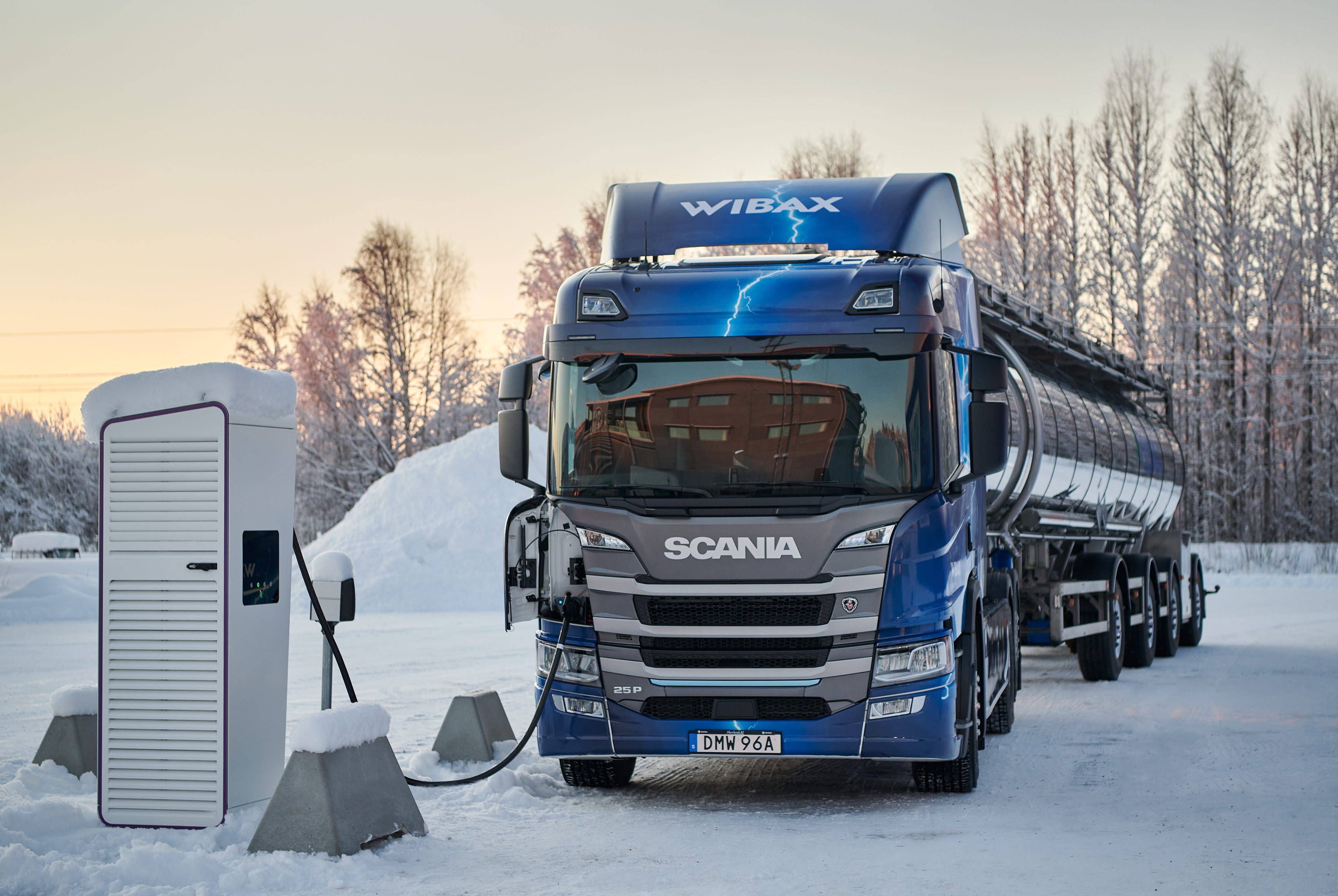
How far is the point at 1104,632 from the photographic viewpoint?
14.7 metres

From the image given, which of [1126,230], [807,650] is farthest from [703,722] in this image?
[1126,230]

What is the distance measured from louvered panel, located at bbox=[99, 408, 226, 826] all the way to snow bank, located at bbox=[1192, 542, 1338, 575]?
3488cm

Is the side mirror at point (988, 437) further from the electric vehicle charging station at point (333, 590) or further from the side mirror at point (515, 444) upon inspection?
the electric vehicle charging station at point (333, 590)

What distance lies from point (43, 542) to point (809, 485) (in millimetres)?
47849

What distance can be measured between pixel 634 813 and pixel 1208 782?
12.4 feet

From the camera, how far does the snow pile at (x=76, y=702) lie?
8.45 metres

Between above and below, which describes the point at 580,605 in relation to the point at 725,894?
above

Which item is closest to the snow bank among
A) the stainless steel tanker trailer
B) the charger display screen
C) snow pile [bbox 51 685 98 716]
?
the stainless steel tanker trailer

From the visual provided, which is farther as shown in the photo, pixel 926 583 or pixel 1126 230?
pixel 1126 230

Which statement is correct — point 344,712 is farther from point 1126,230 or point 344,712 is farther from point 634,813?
point 1126,230

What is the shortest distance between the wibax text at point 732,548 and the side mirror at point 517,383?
1.35 m

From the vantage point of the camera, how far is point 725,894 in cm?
594

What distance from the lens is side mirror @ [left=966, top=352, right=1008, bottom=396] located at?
798 centimetres

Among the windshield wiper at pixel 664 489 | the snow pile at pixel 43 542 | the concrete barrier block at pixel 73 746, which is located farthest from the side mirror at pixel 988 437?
the snow pile at pixel 43 542
